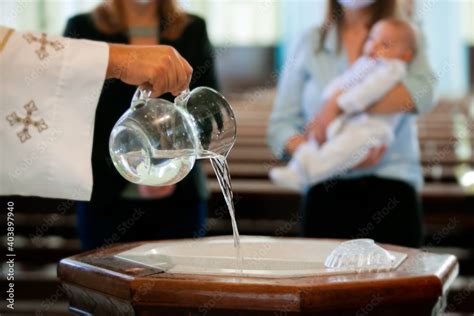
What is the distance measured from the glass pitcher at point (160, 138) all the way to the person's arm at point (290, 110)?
47.8 inches

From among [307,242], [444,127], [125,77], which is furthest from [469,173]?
[125,77]

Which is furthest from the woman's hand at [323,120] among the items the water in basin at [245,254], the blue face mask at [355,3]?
the water in basin at [245,254]

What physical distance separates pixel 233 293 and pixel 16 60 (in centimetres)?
57

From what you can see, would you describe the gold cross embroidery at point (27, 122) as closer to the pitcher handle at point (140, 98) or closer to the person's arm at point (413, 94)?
the pitcher handle at point (140, 98)

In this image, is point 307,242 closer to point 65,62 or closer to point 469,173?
point 65,62

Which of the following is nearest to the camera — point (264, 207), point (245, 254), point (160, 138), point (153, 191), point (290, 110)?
point (160, 138)

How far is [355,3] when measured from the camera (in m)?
2.66

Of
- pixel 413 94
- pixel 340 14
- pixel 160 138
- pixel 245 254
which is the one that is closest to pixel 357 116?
pixel 413 94

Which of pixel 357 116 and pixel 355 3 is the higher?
pixel 355 3

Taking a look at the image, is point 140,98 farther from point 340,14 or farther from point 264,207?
point 264,207

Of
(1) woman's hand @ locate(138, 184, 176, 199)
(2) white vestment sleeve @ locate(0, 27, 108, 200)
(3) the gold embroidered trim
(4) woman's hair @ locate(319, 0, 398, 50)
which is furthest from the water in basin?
(4) woman's hair @ locate(319, 0, 398, 50)

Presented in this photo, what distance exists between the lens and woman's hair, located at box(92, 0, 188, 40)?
2.53 meters

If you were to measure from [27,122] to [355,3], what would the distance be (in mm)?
1347

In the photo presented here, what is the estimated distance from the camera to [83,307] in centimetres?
153
